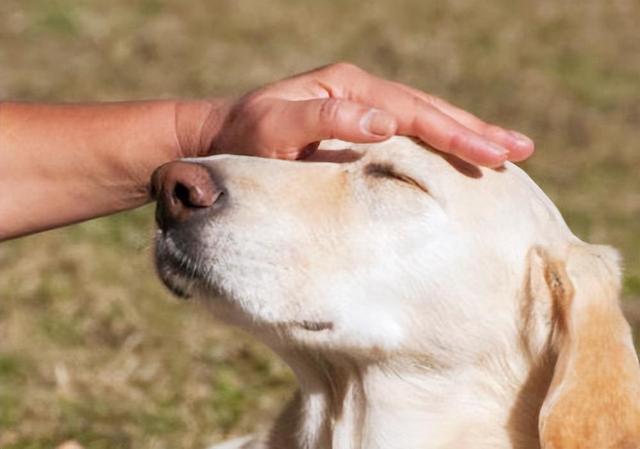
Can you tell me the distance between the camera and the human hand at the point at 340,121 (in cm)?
356

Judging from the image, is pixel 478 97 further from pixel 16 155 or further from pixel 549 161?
pixel 16 155

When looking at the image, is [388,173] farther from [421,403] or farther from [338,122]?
[421,403]

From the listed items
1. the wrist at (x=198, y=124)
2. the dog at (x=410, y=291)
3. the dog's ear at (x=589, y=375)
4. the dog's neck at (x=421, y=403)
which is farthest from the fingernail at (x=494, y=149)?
the wrist at (x=198, y=124)

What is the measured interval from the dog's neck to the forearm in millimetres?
919

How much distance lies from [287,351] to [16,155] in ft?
4.32

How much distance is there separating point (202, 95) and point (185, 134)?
211 inches

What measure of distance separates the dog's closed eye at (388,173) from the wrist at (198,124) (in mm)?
572

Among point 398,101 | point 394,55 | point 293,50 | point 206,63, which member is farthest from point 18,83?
point 398,101

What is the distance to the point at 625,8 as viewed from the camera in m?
12.1

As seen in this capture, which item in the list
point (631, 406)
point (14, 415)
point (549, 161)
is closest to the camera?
point (631, 406)

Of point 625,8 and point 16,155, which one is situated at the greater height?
point 16,155

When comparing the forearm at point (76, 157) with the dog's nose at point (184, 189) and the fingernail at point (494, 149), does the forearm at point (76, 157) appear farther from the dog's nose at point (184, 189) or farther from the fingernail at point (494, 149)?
the fingernail at point (494, 149)

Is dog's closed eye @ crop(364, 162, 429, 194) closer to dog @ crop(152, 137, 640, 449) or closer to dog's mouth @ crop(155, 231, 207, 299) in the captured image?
dog @ crop(152, 137, 640, 449)

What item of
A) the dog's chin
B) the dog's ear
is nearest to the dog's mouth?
the dog's chin
